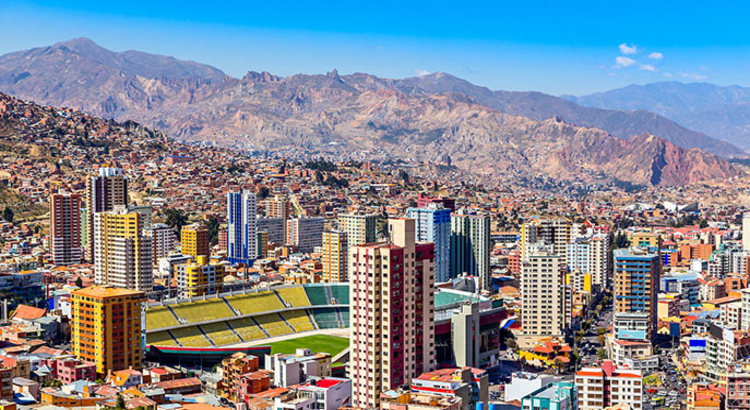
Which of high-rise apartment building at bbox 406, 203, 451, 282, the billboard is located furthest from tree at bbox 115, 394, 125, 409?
high-rise apartment building at bbox 406, 203, 451, 282

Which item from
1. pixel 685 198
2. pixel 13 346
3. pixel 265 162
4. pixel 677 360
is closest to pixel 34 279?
pixel 13 346

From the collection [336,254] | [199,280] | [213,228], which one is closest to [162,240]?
[336,254]

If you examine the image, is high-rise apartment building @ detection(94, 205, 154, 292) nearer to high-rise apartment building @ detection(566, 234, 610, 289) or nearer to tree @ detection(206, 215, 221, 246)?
tree @ detection(206, 215, 221, 246)

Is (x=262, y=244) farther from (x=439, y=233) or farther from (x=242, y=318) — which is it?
(x=242, y=318)

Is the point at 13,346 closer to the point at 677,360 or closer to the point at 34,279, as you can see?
the point at 34,279

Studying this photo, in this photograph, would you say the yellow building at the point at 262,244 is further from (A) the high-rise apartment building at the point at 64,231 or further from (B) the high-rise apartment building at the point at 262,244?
(A) the high-rise apartment building at the point at 64,231
